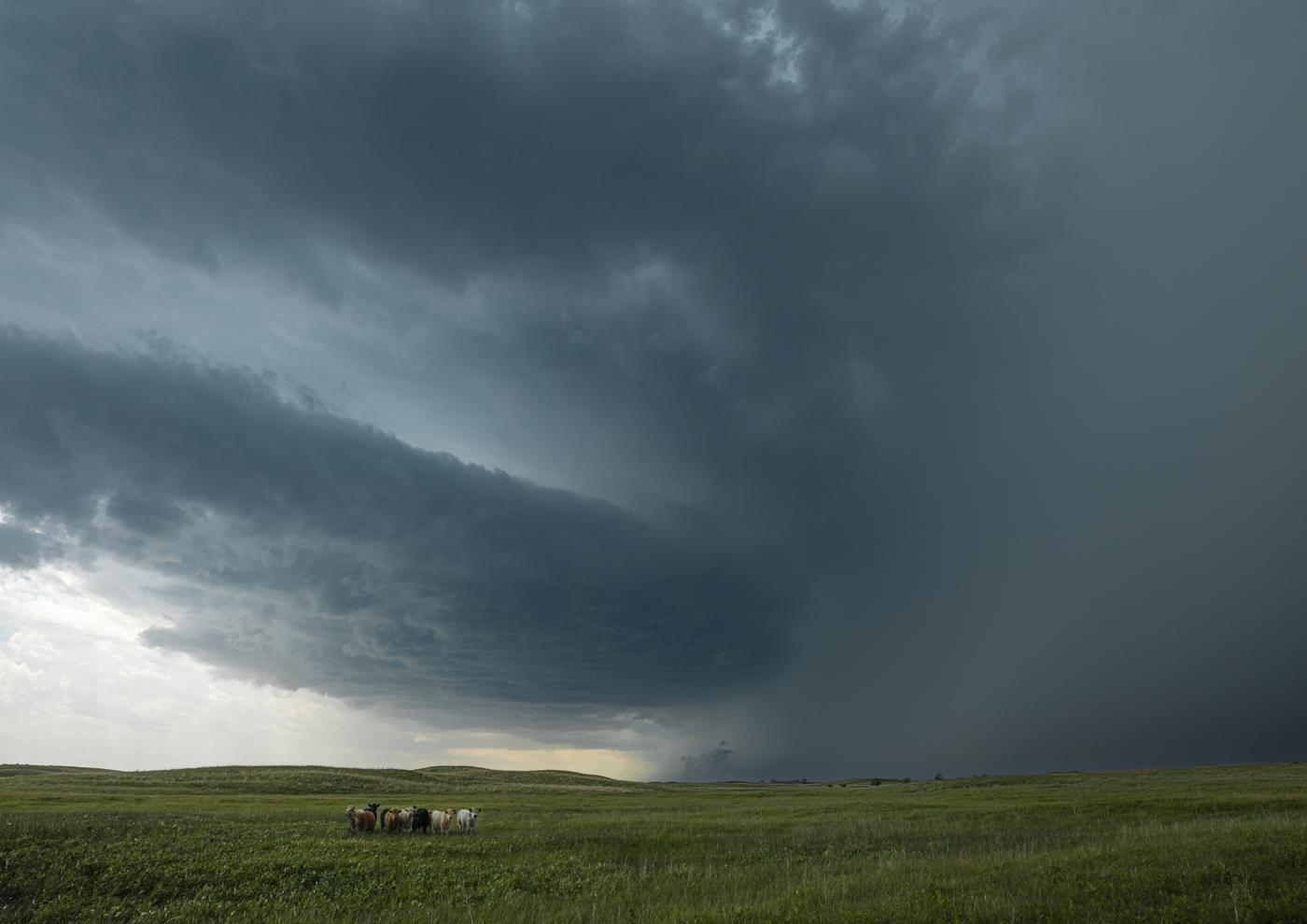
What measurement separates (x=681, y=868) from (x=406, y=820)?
20.0 metres

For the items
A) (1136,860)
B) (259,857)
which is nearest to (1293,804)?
(1136,860)

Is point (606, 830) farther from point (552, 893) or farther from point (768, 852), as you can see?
point (552, 893)

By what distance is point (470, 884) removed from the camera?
20.7 metres

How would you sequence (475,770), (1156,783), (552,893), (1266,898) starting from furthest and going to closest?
(475,770) → (1156,783) → (552,893) → (1266,898)

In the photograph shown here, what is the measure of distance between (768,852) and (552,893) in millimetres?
13393

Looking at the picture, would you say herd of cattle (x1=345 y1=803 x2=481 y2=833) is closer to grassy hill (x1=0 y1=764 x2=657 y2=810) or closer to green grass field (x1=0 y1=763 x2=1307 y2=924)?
green grass field (x1=0 y1=763 x2=1307 y2=924)

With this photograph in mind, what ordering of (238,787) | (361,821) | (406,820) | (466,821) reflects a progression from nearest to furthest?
(361,821) < (406,820) < (466,821) < (238,787)

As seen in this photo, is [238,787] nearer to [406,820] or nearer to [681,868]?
[406,820]

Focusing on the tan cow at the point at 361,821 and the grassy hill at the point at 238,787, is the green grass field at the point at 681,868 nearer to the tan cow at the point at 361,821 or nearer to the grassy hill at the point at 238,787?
the tan cow at the point at 361,821

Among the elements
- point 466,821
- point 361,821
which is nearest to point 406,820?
point 361,821

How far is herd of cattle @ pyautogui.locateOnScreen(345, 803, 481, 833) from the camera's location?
3384 cm

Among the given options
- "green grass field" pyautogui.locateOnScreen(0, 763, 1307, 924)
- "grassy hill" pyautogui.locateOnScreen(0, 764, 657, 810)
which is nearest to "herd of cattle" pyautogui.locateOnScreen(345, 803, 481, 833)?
"green grass field" pyautogui.locateOnScreen(0, 763, 1307, 924)

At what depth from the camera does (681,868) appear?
23.4 m

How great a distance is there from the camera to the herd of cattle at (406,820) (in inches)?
1332
